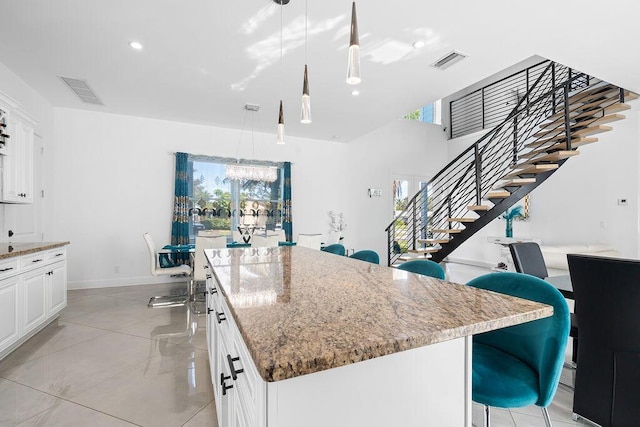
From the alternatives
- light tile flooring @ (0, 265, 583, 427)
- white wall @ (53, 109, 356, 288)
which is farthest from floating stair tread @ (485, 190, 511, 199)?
white wall @ (53, 109, 356, 288)

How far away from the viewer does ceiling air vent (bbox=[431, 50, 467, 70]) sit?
329 cm

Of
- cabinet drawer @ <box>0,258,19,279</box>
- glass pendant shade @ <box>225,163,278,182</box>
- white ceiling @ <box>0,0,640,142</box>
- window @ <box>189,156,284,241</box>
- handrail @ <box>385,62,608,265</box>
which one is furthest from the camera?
window @ <box>189,156,284,241</box>

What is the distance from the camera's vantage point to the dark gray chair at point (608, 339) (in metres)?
1.46

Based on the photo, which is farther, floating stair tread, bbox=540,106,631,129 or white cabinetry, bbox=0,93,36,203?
floating stair tread, bbox=540,106,631,129

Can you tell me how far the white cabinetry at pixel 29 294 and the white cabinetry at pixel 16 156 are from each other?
0.75m

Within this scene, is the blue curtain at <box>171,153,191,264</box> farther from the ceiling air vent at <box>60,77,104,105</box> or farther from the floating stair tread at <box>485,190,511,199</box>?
the floating stair tread at <box>485,190,511,199</box>

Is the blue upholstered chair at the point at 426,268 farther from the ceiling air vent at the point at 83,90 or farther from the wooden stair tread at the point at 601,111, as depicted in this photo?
the ceiling air vent at the point at 83,90

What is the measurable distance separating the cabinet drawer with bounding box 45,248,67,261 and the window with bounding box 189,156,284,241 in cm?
231

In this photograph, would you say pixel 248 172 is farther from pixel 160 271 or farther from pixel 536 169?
pixel 536 169

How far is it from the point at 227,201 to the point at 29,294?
11.4ft

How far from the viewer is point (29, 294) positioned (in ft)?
9.39

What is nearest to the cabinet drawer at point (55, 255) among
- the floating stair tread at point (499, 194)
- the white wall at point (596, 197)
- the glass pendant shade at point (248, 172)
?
the glass pendant shade at point (248, 172)

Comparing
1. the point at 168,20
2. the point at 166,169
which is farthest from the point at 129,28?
the point at 166,169

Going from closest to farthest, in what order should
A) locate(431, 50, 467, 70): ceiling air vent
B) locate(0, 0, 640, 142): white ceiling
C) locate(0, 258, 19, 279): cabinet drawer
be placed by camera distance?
locate(0, 258, 19, 279): cabinet drawer → locate(0, 0, 640, 142): white ceiling → locate(431, 50, 467, 70): ceiling air vent
